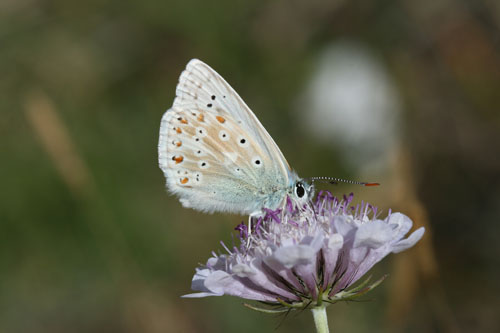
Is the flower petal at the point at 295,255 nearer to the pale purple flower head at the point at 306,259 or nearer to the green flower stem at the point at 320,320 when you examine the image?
the pale purple flower head at the point at 306,259

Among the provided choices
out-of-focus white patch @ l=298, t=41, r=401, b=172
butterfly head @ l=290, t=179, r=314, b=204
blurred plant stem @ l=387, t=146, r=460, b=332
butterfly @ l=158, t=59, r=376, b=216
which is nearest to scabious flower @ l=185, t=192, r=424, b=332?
butterfly head @ l=290, t=179, r=314, b=204

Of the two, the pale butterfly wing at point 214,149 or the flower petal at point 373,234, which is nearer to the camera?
the flower petal at point 373,234

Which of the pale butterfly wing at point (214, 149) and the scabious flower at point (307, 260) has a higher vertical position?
the pale butterfly wing at point (214, 149)

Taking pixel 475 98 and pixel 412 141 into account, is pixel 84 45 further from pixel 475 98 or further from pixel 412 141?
pixel 475 98

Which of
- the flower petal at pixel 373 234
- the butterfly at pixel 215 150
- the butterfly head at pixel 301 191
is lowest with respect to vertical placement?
the flower petal at pixel 373 234

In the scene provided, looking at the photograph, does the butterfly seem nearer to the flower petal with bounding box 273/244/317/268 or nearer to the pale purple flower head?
the pale purple flower head

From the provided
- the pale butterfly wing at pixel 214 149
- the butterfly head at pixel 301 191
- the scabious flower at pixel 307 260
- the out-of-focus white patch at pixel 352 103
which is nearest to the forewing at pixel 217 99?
the pale butterfly wing at pixel 214 149
